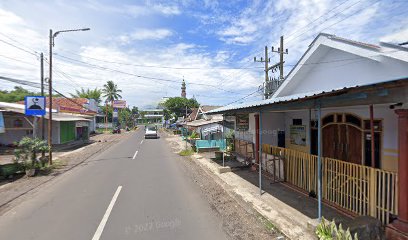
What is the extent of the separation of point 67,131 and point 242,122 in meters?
21.5

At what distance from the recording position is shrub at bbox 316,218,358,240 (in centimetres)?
436

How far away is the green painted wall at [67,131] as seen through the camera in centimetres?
2541

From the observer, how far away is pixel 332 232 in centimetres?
461

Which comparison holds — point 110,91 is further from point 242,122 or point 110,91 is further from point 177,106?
point 242,122

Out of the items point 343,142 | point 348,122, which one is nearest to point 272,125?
point 343,142

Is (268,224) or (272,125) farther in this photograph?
(272,125)

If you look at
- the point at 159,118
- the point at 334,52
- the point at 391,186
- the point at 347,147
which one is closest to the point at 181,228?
the point at 391,186

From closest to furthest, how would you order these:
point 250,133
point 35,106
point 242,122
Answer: point 250,133 < point 35,106 < point 242,122

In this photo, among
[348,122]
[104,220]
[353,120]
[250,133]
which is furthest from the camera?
[250,133]

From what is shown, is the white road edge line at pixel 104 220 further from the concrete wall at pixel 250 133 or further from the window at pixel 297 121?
the window at pixel 297 121

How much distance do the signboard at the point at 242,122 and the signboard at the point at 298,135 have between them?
3338mm

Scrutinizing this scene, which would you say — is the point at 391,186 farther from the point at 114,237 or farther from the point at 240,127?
the point at 240,127

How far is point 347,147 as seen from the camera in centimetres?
814

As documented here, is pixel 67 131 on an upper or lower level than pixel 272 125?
lower
